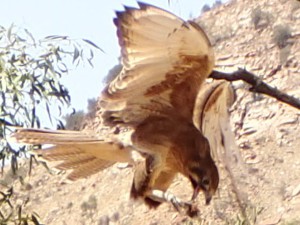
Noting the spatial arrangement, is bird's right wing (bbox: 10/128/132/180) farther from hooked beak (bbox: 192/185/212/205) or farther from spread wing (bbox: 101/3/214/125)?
hooked beak (bbox: 192/185/212/205)

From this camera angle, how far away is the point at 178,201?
3.58m

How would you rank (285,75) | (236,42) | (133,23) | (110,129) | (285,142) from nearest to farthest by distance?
(133,23) < (110,129) < (285,142) < (285,75) < (236,42)

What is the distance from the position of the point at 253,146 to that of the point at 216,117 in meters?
19.0

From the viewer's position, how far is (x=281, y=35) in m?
26.8

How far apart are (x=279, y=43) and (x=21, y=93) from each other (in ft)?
69.8

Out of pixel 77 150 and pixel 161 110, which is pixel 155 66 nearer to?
pixel 161 110

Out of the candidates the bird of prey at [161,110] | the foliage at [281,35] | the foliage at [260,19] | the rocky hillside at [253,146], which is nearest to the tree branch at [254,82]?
the bird of prey at [161,110]

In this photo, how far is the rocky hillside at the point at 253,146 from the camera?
797 inches

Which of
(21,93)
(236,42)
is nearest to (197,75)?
(21,93)

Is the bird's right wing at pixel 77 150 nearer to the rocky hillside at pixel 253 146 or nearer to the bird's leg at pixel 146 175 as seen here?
the bird's leg at pixel 146 175

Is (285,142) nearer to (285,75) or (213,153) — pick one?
(285,75)

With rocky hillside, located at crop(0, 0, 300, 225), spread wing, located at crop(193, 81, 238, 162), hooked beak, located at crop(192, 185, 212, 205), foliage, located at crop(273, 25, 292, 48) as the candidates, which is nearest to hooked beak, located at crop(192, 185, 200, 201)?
hooked beak, located at crop(192, 185, 212, 205)

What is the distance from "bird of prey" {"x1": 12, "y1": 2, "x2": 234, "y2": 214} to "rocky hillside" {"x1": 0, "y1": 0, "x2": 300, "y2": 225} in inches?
492

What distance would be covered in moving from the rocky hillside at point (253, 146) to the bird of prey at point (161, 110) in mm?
12490
